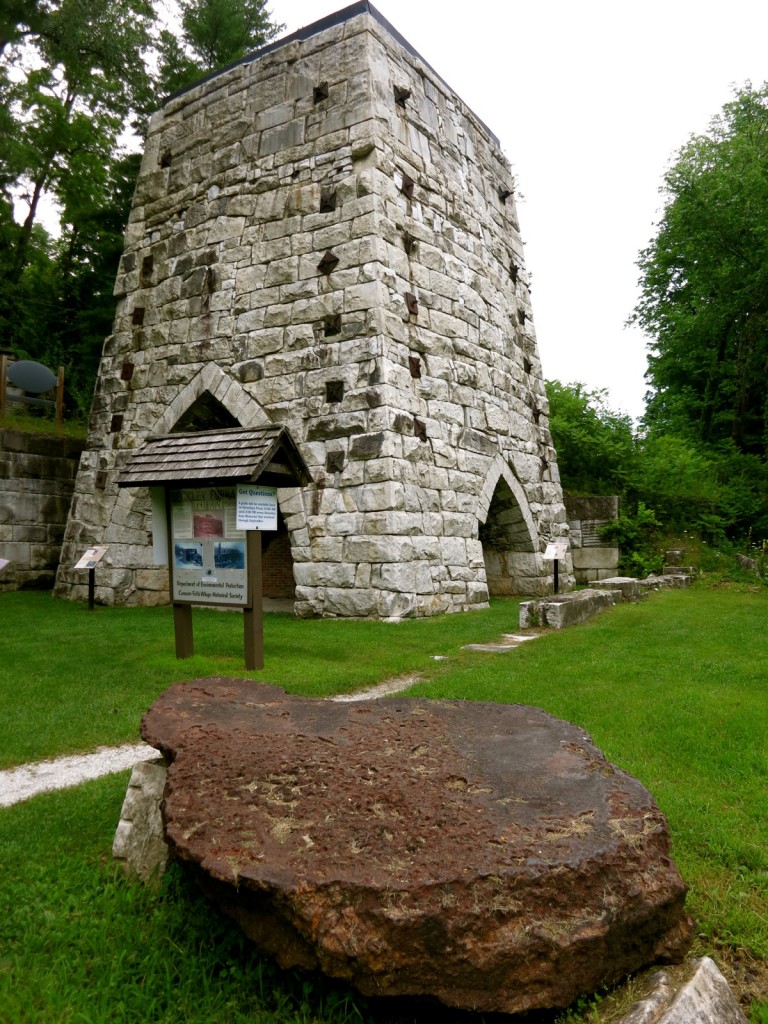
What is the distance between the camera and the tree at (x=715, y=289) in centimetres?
1931

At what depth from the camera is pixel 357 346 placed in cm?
880

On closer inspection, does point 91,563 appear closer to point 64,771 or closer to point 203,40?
point 64,771

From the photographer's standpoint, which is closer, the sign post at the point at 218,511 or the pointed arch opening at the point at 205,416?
the sign post at the point at 218,511

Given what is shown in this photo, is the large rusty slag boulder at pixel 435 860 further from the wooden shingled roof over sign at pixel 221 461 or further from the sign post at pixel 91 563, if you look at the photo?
the sign post at pixel 91 563

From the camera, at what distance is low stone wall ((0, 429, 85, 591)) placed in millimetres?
10883

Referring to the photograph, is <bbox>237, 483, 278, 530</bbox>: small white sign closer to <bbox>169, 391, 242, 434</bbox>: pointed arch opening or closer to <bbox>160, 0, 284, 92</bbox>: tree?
<bbox>169, 391, 242, 434</bbox>: pointed arch opening

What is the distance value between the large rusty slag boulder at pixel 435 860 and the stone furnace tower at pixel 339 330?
5992 mm

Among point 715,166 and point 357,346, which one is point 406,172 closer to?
point 357,346

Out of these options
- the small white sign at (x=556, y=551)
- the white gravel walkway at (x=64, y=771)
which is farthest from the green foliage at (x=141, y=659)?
the small white sign at (x=556, y=551)

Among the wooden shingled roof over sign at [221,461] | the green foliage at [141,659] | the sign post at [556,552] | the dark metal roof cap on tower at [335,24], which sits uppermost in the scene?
the dark metal roof cap on tower at [335,24]

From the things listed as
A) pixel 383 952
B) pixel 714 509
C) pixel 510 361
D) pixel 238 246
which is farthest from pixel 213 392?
pixel 714 509

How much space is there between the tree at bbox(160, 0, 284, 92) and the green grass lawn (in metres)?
14.6

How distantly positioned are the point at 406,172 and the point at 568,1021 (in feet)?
33.1

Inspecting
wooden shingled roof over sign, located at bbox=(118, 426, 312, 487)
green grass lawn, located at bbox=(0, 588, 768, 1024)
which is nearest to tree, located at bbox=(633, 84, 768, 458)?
green grass lawn, located at bbox=(0, 588, 768, 1024)
